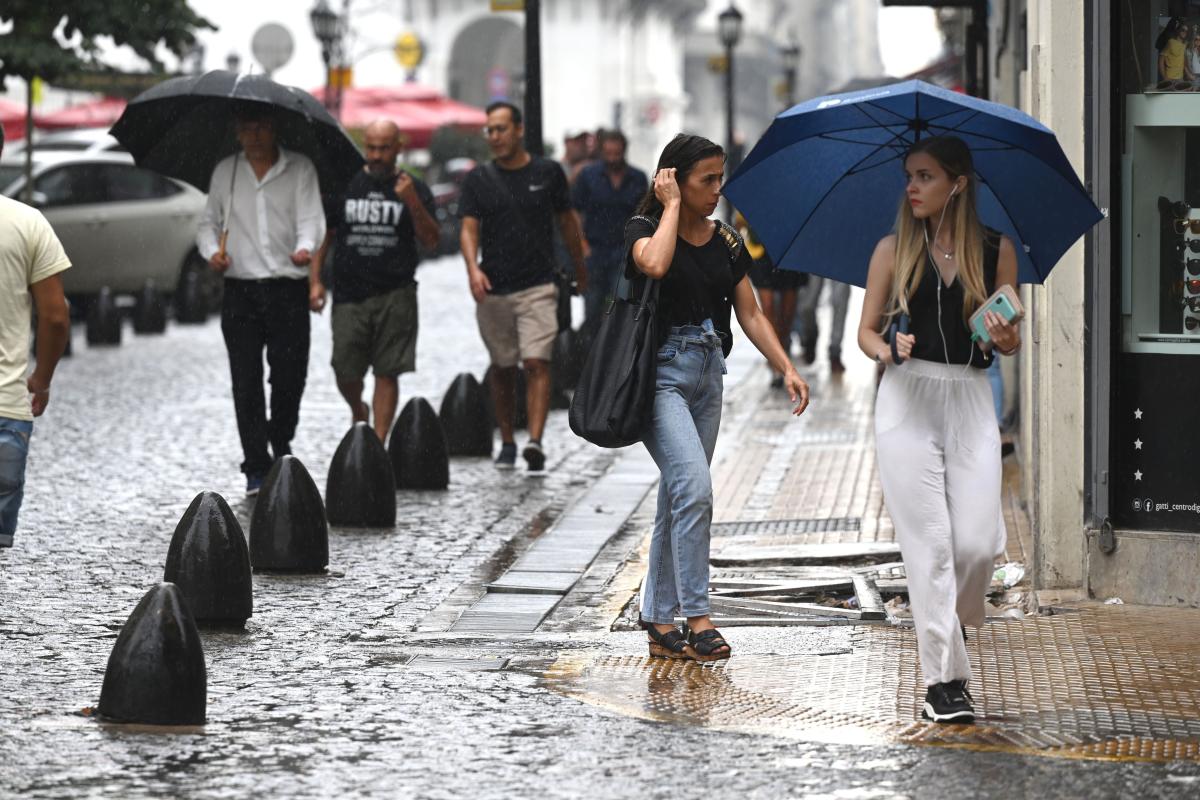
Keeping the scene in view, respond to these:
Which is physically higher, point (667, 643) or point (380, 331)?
point (380, 331)

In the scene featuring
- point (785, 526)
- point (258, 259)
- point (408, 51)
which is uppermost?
point (408, 51)

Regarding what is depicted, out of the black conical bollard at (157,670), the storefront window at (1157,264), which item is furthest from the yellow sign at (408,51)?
the black conical bollard at (157,670)

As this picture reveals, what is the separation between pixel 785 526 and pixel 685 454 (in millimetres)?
3277

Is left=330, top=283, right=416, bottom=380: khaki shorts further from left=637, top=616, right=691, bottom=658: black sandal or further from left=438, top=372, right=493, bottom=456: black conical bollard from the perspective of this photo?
left=637, top=616, right=691, bottom=658: black sandal

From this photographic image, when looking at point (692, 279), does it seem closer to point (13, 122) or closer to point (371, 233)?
point (371, 233)

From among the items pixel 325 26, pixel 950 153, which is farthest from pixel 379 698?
pixel 325 26

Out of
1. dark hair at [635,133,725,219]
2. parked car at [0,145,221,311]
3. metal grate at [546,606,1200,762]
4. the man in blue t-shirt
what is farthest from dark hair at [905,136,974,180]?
parked car at [0,145,221,311]

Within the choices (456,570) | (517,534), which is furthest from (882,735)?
(517,534)

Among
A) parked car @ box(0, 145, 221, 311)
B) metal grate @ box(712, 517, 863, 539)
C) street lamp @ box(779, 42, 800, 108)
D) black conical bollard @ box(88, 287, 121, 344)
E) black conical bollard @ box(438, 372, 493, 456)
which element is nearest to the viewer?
metal grate @ box(712, 517, 863, 539)

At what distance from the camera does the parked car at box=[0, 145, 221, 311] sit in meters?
22.8

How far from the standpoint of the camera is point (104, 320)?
843 inches

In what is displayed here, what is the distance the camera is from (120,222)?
915 inches

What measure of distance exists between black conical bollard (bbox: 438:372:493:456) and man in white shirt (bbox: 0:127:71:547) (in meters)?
5.58

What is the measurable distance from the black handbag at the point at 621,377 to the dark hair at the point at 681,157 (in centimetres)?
28
